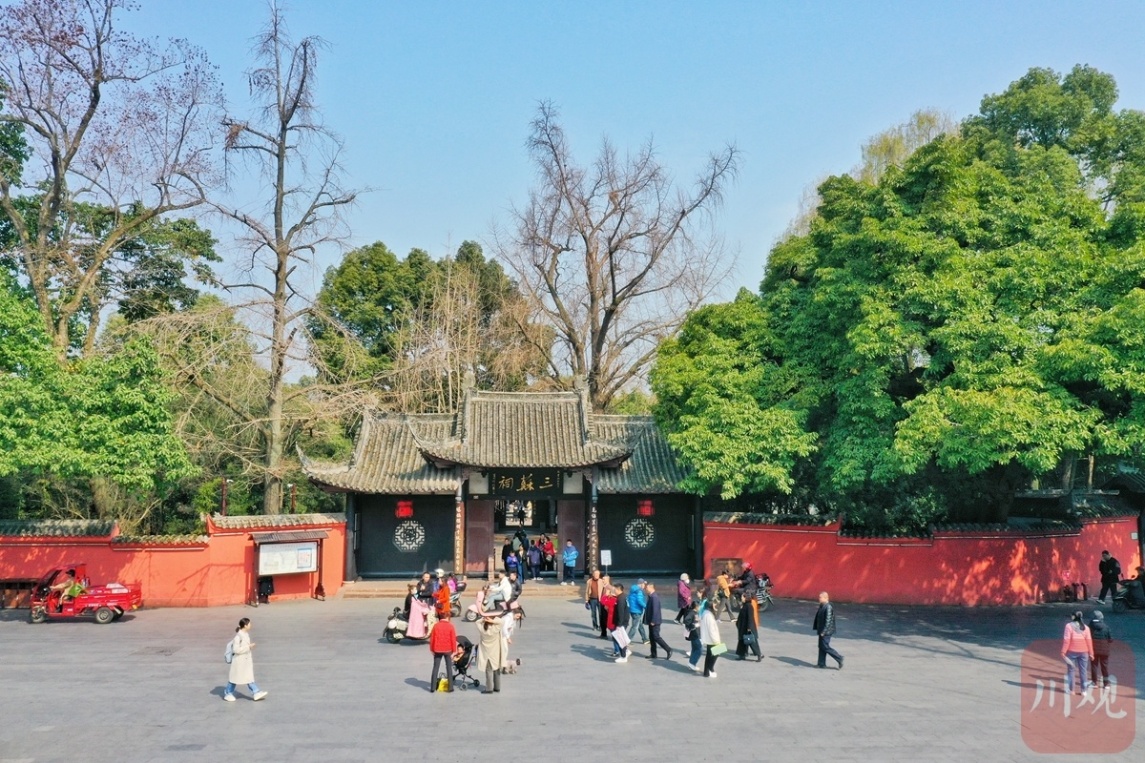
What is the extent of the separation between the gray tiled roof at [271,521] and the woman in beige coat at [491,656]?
10.4 meters

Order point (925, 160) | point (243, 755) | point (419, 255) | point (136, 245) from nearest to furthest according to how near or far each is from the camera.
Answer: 1. point (243, 755)
2. point (925, 160)
3. point (136, 245)
4. point (419, 255)

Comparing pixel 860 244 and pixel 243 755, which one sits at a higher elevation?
pixel 860 244

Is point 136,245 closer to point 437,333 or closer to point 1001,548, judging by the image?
point 437,333

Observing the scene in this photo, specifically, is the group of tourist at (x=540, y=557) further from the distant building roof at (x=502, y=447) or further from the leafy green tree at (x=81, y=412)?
the leafy green tree at (x=81, y=412)

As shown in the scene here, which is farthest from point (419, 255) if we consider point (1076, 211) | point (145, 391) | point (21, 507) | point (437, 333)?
point (1076, 211)

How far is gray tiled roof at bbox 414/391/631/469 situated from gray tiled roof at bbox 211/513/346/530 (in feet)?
10.0

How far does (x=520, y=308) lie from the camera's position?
112 feet

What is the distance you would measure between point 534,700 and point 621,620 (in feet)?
9.71

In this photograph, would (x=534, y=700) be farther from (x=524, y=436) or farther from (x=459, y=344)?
(x=459, y=344)

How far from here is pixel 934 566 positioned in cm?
1834

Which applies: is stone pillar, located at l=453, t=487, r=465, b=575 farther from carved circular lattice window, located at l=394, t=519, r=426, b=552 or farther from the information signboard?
the information signboard

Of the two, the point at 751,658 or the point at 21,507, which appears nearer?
the point at 751,658

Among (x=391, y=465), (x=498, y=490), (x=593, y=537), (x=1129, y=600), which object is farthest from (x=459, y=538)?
(x=1129, y=600)

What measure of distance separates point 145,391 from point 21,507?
32.1ft
